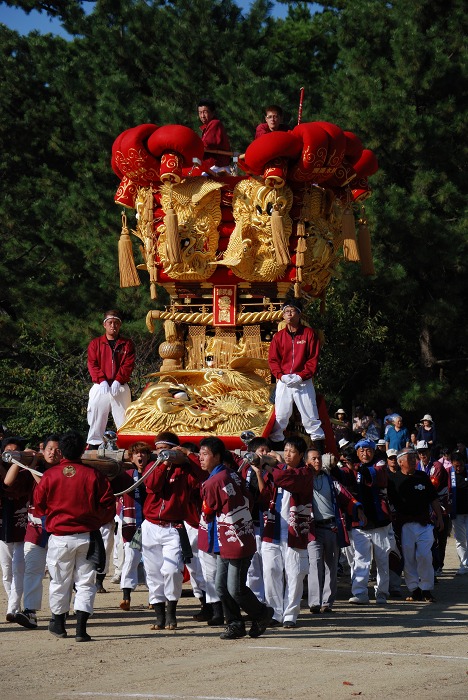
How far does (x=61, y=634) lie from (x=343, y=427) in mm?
6457

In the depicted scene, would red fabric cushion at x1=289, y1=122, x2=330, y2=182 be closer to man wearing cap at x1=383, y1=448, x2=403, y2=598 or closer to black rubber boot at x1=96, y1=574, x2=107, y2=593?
man wearing cap at x1=383, y1=448, x2=403, y2=598

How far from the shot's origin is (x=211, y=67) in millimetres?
25344

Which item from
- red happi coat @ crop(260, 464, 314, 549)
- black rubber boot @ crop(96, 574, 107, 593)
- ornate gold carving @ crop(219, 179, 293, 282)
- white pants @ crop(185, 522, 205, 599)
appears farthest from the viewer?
ornate gold carving @ crop(219, 179, 293, 282)

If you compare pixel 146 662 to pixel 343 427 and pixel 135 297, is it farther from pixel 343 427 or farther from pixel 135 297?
pixel 135 297

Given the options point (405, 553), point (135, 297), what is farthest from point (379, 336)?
point (405, 553)

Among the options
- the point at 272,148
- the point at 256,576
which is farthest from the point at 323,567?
the point at 272,148

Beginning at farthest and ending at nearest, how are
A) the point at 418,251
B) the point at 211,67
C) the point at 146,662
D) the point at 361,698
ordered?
1. the point at 211,67
2. the point at 418,251
3. the point at 146,662
4. the point at 361,698

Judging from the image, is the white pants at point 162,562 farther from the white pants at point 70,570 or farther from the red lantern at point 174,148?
the red lantern at point 174,148

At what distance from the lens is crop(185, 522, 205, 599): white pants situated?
1138cm

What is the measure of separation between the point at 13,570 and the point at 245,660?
2718mm

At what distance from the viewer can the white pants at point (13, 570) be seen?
10.7 meters

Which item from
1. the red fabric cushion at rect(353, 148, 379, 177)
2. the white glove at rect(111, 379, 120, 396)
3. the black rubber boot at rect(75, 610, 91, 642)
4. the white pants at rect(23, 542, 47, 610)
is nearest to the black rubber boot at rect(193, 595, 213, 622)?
the white pants at rect(23, 542, 47, 610)

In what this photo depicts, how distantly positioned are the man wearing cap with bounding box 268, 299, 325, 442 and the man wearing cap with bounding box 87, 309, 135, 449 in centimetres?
177

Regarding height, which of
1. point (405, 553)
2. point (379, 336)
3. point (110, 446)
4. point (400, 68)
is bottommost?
point (405, 553)
